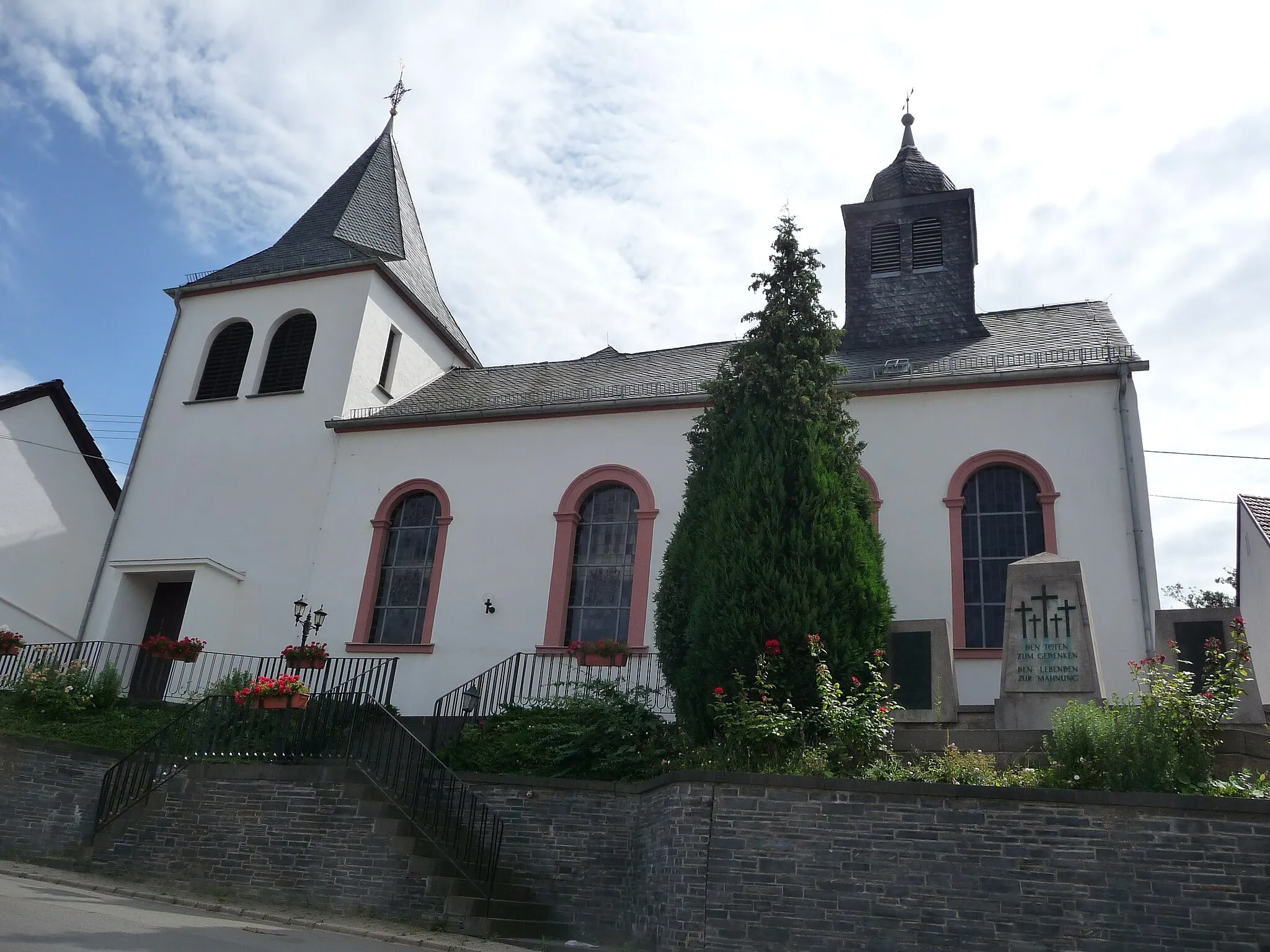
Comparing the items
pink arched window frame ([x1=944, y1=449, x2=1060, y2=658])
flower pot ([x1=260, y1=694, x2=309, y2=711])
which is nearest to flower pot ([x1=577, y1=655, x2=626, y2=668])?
flower pot ([x1=260, y1=694, x2=309, y2=711])

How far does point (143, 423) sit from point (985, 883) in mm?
18027

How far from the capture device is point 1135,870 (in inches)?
303

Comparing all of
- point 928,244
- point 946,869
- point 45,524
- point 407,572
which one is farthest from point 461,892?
point 928,244

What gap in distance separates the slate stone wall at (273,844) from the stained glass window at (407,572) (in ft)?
17.1

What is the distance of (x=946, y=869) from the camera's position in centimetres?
812

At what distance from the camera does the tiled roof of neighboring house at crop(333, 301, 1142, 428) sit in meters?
15.7

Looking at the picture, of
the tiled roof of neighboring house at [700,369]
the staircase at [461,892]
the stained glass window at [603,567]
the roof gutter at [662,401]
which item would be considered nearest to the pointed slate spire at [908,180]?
the tiled roof of neighboring house at [700,369]

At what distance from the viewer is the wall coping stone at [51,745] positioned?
1259cm

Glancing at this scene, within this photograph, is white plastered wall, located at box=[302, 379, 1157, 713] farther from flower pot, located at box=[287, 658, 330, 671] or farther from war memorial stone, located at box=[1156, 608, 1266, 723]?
war memorial stone, located at box=[1156, 608, 1266, 723]

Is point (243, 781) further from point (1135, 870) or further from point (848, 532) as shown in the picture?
point (1135, 870)

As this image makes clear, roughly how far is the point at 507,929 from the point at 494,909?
25cm

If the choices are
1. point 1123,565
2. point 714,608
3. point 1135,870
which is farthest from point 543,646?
point 1135,870

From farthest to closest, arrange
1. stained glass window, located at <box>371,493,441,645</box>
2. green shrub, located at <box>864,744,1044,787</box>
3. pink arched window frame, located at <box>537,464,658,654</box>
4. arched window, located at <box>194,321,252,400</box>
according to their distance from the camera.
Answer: arched window, located at <box>194,321,252,400</box> < stained glass window, located at <box>371,493,441,645</box> < pink arched window frame, located at <box>537,464,658,654</box> < green shrub, located at <box>864,744,1044,787</box>

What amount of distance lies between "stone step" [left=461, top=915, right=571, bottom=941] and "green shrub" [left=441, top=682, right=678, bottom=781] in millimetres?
1679
